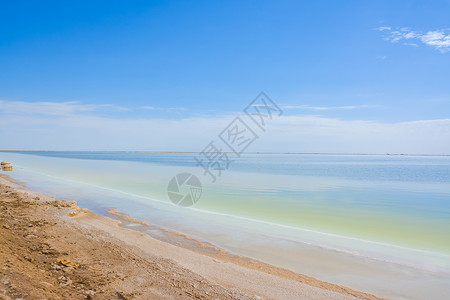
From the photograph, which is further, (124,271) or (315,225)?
(315,225)

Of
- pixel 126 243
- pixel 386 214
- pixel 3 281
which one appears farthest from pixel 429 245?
pixel 3 281

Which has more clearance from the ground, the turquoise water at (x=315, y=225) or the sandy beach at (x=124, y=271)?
the turquoise water at (x=315, y=225)

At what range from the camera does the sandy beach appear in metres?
3.80

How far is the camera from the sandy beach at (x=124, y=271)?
3.80 m

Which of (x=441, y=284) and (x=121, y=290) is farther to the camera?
(x=441, y=284)

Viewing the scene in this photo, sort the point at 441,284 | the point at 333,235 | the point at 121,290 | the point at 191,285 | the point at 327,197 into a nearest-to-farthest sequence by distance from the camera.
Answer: the point at 121,290, the point at 191,285, the point at 441,284, the point at 333,235, the point at 327,197

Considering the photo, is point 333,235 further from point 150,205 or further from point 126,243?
point 150,205

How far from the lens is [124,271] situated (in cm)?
460

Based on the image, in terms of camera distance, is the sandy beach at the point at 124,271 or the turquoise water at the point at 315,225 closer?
the sandy beach at the point at 124,271

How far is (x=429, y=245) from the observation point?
8242 mm

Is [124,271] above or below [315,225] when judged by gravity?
below

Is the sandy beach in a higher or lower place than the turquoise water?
lower

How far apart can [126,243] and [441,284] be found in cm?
576

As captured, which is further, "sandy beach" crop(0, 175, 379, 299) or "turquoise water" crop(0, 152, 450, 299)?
"turquoise water" crop(0, 152, 450, 299)
